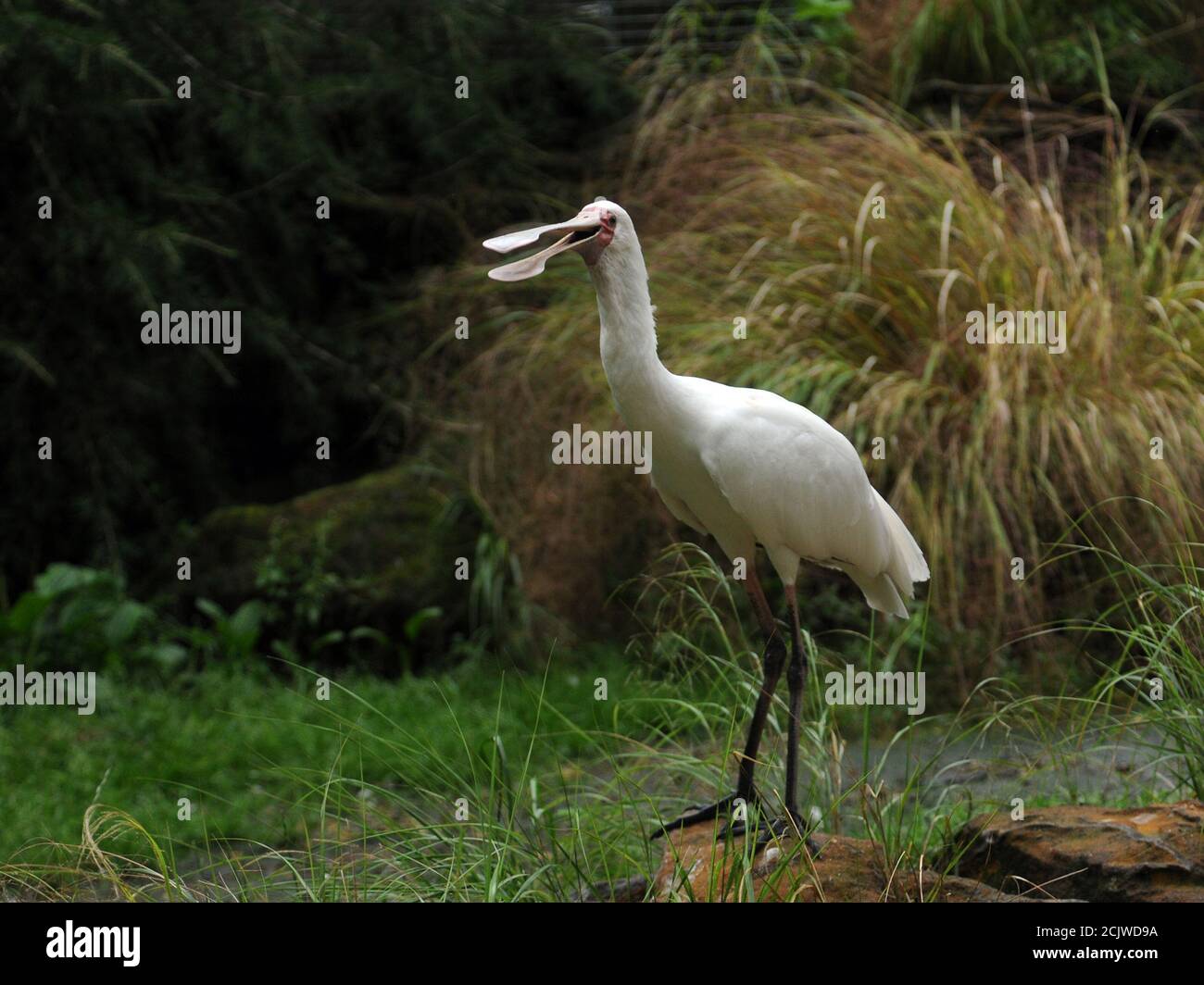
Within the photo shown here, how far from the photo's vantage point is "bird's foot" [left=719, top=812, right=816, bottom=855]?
3088 mm

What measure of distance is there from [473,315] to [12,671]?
279cm

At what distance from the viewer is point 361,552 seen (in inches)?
260

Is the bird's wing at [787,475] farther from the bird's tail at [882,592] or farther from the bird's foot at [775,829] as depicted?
the bird's foot at [775,829]

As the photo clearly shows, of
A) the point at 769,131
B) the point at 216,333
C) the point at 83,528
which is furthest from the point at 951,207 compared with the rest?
the point at 83,528

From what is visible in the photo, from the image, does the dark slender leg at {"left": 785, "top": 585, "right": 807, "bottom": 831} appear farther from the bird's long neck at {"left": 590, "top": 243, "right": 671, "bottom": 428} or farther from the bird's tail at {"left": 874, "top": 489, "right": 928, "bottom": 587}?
the bird's long neck at {"left": 590, "top": 243, "right": 671, "bottom": 428}

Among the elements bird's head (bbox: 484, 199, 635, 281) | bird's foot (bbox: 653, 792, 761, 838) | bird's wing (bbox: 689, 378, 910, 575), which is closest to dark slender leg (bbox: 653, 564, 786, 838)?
bird's foot (bbox: 653, 792, 761, 838)

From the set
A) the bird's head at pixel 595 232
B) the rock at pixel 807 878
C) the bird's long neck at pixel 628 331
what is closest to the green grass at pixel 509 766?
the rock at pixel 807 878

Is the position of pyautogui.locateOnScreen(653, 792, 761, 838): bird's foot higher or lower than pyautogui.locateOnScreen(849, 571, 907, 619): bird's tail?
lower

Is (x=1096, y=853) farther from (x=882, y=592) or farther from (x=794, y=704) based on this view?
(x=882, y=592)

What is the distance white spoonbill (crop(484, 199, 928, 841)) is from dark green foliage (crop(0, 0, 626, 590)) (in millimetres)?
3526

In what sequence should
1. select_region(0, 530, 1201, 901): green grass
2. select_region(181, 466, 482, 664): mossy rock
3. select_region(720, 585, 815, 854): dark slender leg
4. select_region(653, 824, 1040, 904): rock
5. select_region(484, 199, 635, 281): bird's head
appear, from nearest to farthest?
select_region(653, 824, 1040, 904): rock → select_region(484, 199, 635, 281): bird's head → select_region(0, 530, 1201, 901): green grass → select_region(720, 585, 815, 854): dark slender leg → select_region(181, 466, 482, 664): mossy rock

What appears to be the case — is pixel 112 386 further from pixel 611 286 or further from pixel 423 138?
pixel 611 286

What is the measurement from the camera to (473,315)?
23.1 ft

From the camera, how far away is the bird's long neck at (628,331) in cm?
309
